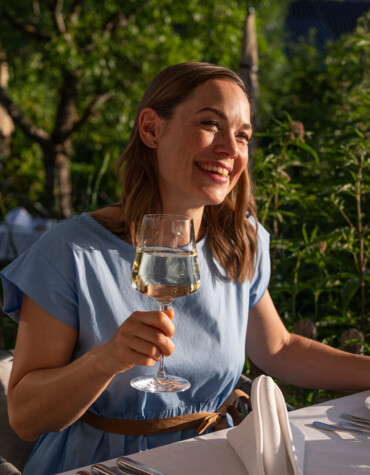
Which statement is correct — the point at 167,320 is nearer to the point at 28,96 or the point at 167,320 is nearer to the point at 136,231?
the point at 136,231

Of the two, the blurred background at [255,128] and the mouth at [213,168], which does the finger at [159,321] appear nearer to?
the mouth at [213,168]

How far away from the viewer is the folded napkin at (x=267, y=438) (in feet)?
3.56

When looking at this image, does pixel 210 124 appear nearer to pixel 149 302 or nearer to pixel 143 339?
pixel 149 302

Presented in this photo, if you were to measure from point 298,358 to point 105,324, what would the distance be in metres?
0.63

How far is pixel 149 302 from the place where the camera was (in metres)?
1.63

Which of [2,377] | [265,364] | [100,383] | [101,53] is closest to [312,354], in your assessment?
[265,364]

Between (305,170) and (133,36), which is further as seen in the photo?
(133,36)

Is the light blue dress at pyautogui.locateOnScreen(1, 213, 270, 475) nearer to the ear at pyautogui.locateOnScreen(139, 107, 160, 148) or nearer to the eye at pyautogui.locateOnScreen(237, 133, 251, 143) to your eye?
the ear at pyautogui.locateOnScreen(139, 107, 160, 148)

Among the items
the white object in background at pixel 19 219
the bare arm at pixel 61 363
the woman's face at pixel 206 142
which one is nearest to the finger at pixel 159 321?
the bare arm at pixel 61 363

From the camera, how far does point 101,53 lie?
8.15 m

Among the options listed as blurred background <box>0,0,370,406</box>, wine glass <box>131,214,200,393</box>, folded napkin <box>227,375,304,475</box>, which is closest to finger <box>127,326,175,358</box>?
wine glass <box>131,214,200,393</box>

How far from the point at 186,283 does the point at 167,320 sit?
126mm

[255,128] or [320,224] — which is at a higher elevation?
[255,128]

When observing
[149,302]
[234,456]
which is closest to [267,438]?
[234,456]
